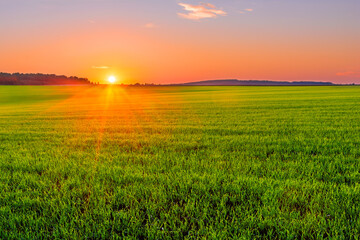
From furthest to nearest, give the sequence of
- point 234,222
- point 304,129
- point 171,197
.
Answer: point 304,129
point 171,197
point 234,222

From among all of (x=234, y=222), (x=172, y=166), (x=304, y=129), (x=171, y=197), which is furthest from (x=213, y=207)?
(x=304, y=129)

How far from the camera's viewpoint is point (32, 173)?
451 centimetres

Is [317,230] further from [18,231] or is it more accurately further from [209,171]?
[18,231]

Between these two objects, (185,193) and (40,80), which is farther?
(40,80)

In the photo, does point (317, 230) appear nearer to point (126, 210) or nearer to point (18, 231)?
point (126, 210)

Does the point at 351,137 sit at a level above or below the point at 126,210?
above

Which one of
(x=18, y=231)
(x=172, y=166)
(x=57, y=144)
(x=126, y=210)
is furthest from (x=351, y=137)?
(x=57, y=144)

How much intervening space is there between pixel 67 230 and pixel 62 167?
2381 mm

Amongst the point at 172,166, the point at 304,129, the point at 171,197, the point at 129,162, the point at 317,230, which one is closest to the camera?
the point at 317,230

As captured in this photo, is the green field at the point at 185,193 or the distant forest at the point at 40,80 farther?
the distant forest at the point at 40,80

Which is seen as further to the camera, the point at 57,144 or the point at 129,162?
the point at 57,144

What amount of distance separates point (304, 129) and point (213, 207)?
7.13 metres

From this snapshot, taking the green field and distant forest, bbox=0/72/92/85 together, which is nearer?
the green field

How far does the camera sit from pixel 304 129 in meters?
8.60
